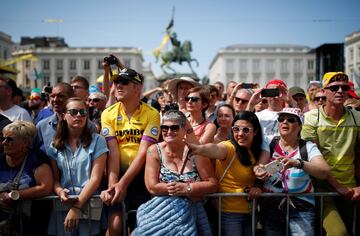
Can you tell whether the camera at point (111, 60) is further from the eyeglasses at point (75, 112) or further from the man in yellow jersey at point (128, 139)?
the eyeglasses at point (75, 112)

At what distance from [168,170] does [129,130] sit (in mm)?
661

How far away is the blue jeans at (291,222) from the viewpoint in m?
2.98

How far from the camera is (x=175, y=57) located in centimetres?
2758

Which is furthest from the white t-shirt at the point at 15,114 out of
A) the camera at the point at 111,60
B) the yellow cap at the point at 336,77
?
the yellow cap at the point at 336,77

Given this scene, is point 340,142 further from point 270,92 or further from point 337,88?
point 270,92

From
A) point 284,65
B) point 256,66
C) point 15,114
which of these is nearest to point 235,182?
point 15,114

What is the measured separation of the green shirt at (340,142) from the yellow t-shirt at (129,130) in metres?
1.62

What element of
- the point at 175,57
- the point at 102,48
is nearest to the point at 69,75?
the point at 102,48

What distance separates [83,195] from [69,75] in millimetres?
81346

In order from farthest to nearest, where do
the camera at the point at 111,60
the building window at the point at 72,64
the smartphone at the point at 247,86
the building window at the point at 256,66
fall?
the building window at the point at 256,66 → the building window at the point at 72,64 → the smartphone at the point at 247,86 → the camera at the point at 111,60

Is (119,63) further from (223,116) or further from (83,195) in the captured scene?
(83,195)

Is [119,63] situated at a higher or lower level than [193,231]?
higher

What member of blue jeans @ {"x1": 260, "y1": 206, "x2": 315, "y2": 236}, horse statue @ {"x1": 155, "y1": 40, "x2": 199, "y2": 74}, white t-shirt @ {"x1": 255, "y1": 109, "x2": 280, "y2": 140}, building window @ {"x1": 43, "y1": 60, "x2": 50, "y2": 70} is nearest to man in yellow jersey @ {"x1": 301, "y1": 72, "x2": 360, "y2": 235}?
blue jeans @ {"x1": 260, "y1": 206, "x2": 315, "y2": 236}

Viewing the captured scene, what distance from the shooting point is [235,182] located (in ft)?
10.0
